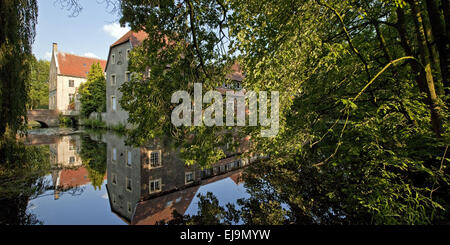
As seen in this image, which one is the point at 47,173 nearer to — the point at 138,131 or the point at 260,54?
the point at 138,131

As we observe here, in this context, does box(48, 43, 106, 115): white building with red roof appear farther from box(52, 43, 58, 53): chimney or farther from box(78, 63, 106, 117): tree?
box(78, 63, 106, 117): tree

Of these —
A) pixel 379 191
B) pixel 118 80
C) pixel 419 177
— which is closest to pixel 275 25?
pixel 379 191

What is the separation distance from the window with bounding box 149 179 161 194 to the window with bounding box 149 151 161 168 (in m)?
2.36

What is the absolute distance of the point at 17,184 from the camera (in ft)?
19.8

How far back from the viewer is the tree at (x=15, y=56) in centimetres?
544

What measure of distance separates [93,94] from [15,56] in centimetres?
2728

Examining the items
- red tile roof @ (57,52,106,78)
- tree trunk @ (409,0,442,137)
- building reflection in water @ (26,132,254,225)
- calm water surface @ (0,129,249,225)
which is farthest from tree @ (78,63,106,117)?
tree trunk @ (409,0,442,137)

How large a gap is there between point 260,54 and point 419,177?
4778 mm

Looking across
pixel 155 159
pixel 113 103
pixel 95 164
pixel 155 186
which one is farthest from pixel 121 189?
pixel 113 103

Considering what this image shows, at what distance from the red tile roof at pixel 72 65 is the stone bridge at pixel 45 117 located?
953 cm

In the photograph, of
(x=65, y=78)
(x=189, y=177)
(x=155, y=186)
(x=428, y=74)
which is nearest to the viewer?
(x=428, y=74)

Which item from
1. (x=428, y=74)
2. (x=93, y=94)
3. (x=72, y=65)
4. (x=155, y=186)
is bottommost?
(x=155, y=186)

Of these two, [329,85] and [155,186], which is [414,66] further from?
[155,186]
